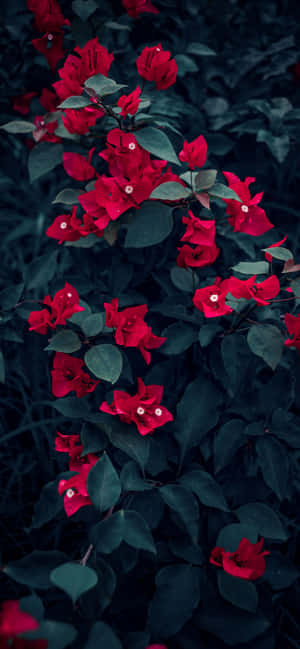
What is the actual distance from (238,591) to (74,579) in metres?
0.33

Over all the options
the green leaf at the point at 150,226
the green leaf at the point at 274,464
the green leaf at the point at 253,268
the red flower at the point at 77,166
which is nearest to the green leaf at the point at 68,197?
the red flower at the point at 77,166

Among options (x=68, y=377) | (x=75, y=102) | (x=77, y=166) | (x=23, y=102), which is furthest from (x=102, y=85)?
(x=23, y=102)

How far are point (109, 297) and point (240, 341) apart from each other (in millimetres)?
356

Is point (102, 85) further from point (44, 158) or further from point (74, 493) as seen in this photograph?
point (74, 493)

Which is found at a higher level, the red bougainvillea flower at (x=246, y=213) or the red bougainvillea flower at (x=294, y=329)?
the red bougainvillea flower at (x=246, y=213)

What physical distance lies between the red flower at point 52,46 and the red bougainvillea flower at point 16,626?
47.3 inches

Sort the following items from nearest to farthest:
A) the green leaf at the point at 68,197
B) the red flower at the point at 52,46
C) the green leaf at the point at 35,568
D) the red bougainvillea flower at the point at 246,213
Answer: the green leaf at the point at 35,568 → the red bougainvillea flower at the point at 246,213 → the green leaf at the point at 68,197 → the red flower at the point at 52,46

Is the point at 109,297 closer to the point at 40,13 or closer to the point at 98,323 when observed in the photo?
the point at 98,323

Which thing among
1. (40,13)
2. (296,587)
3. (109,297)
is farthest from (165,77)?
(296,587)

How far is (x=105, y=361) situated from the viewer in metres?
0.89

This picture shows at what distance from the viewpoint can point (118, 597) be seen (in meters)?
0.93

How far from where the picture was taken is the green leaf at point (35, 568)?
0.74 m

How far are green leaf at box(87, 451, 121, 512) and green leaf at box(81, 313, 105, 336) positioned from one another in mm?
243

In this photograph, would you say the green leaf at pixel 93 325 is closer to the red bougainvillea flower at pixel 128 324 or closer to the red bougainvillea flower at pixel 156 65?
the red bougainvillea flower at pixel 128 324
